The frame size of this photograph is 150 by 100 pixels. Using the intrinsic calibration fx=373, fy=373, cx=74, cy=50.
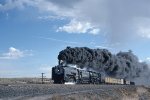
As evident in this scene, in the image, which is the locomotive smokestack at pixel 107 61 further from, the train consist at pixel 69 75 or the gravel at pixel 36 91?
the gravel at pixel 36 91

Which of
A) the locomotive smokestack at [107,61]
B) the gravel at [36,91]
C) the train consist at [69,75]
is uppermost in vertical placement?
the locomotive smokestack at [107,61]

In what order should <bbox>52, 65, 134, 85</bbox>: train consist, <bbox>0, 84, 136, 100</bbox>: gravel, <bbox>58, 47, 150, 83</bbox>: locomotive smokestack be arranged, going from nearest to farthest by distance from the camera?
<bbox>0, 84, 136, 100</bbox>: gravel → <bbox>52, 65, 134, 85</bbox>: train consist → <bbox>58, 47, 150, 83</bbox>: locomotive smokestack

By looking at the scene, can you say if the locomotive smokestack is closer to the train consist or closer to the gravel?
the train consist

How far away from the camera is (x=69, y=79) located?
203 ft

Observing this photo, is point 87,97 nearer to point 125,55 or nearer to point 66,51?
point 66,51

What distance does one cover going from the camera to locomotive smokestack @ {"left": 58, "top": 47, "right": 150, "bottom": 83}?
68.1m

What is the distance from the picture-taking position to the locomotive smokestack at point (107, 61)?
6812cm

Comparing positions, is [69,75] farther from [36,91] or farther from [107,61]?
[36,91]

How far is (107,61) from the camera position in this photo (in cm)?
8112

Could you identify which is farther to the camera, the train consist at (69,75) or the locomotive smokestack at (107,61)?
the locomotive smokestack at (107,61)

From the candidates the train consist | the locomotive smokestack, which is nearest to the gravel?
the train consist

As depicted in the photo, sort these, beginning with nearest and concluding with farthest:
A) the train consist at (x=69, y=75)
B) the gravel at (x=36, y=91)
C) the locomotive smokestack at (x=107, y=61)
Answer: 1. the gravel at (x=36, y=91)
2. the train consist at (x=69, y=75)
3. the locomotive smokestack at (x=107, y=61)

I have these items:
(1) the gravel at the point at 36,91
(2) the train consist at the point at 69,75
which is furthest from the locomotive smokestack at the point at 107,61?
(1) the gravel at the point at 36,91

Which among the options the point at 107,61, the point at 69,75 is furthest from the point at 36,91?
the point at 107,61
